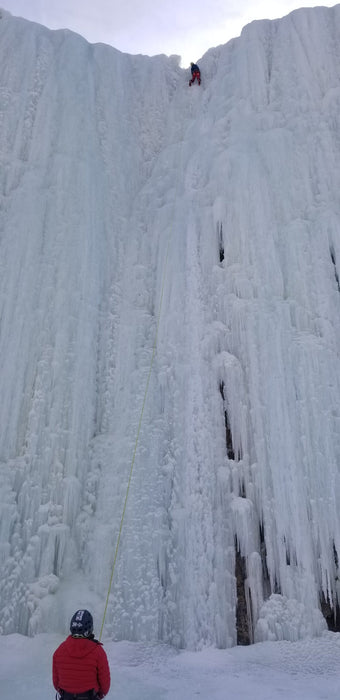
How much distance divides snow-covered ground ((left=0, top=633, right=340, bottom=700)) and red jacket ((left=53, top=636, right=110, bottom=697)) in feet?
5.59

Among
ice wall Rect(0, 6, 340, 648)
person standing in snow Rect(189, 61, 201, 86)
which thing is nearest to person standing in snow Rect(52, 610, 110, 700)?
ice wall Rect(0, 6, 340, 648)

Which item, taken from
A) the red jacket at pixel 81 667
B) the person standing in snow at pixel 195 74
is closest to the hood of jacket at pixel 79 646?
the red jacket at pixel 81 667

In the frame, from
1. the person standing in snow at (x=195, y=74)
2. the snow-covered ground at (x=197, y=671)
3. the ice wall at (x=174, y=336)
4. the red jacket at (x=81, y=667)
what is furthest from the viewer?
the person standing in snow at (x=195, y=74)

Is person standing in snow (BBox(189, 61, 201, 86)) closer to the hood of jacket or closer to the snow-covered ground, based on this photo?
the snow-covered ground

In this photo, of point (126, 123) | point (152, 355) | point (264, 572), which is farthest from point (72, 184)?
point (264, 572)

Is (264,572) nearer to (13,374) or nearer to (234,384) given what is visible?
(234,384)

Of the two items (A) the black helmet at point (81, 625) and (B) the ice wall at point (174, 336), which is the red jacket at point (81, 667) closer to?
(A) the black helmet at point (81, 625)

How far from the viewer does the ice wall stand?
572cm

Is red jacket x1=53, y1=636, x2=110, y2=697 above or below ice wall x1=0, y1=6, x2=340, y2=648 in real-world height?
below

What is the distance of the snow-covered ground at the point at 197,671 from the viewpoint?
171 inches

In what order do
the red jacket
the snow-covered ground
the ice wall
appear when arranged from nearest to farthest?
the red jacket, the snow-covered ground, the ice wall

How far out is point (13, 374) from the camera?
6641mm

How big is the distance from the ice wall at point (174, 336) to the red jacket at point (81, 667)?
2773 millimetres

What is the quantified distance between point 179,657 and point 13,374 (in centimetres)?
373
